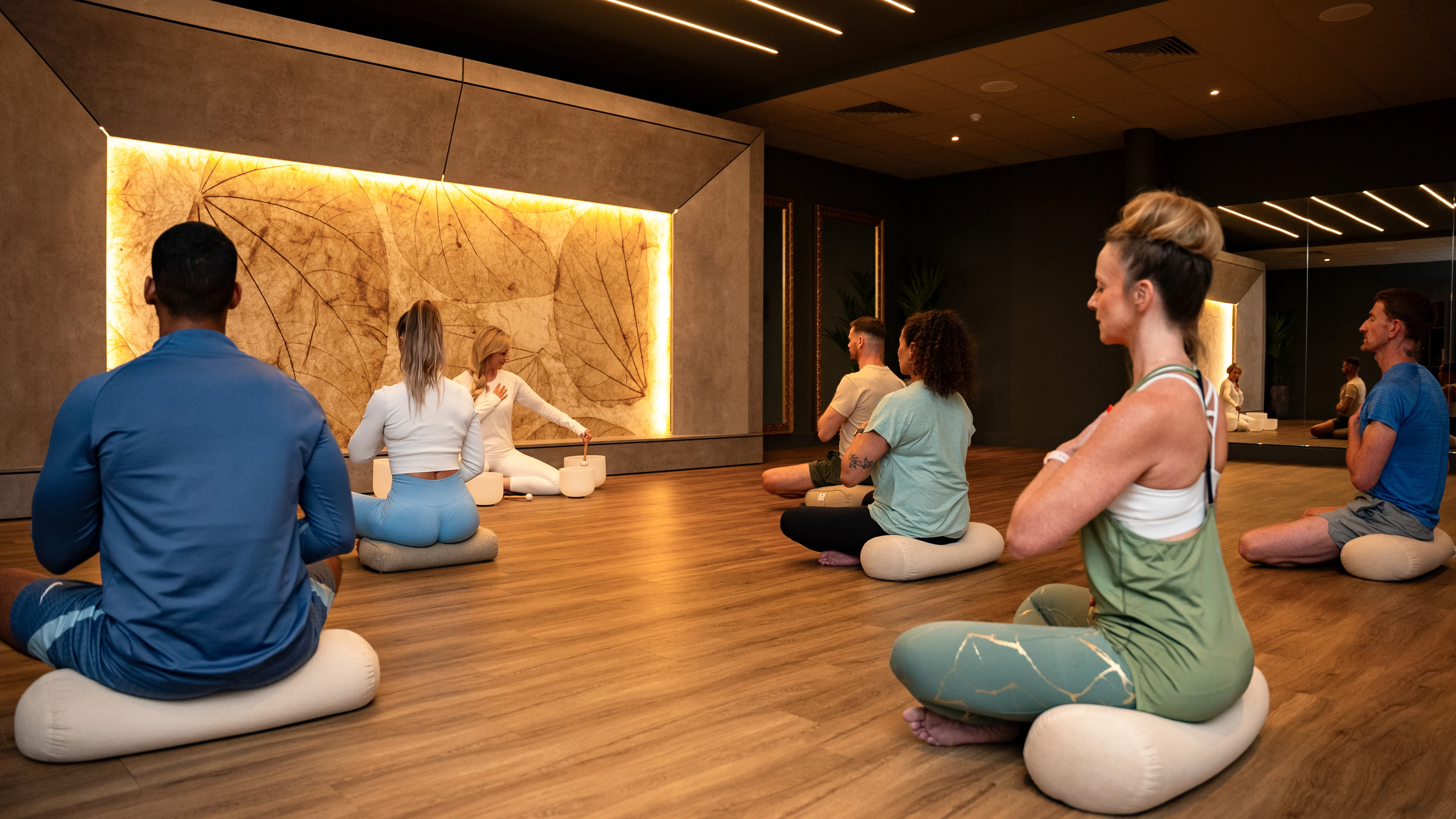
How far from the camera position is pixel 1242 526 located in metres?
5.66

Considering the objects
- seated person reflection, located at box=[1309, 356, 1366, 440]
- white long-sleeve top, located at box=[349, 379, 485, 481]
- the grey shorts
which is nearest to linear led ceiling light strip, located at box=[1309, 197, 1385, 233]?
seated person reflection, located at box=[1309, 356, 1366, 440]

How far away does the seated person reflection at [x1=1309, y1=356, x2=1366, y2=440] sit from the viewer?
9.44 m

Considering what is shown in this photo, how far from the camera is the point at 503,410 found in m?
6.91

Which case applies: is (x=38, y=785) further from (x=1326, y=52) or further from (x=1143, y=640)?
Result: (x=1326, y=52)

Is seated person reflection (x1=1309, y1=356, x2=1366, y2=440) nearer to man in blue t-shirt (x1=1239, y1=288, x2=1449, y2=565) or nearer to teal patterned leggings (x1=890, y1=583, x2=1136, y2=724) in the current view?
man in blue t-shirt (x1=1239, y1=288, x2=1449, y2=565)

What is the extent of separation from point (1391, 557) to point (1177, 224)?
3111 millimetres

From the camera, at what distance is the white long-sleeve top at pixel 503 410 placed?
6.64 metres

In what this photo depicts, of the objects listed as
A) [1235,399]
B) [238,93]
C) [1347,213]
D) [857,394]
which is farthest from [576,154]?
[1347,213]

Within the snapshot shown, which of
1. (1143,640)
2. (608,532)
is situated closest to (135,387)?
(1143,640)

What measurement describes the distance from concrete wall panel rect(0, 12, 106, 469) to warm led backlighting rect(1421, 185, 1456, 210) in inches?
424

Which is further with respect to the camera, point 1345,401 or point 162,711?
point 1345,401

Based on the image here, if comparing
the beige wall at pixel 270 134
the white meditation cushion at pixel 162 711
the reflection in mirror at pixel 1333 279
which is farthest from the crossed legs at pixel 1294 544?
the reflection in mirror at pixel 1333 279

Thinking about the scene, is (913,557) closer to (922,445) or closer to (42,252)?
(922,445)

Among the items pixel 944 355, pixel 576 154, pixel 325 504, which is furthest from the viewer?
pixel 576 154
